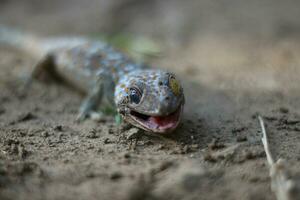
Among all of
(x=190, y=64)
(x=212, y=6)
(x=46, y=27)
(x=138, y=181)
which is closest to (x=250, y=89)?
(x=190, y=64)

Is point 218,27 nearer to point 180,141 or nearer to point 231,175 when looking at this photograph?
point 180,141

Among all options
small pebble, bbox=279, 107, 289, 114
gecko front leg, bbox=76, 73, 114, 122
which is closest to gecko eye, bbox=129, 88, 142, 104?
gecko front leg, bbox=76, 73, 114, 122

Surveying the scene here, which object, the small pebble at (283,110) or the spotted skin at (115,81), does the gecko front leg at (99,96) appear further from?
the small pebble at (283,110)

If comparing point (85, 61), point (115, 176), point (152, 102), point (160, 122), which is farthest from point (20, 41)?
point (115, 176)

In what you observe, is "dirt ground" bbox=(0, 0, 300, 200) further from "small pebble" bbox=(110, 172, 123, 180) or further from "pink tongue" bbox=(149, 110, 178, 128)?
"pink tongue" bbox=(149, 110, 178, 128)

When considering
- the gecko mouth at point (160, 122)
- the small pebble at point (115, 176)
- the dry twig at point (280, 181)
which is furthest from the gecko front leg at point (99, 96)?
the dry twig at point (280, 181)

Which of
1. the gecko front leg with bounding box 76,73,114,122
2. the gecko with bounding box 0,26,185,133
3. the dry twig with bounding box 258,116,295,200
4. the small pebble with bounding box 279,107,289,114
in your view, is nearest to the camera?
the dry twig with bounding box 258,116,295,200
